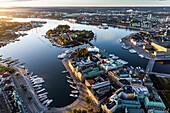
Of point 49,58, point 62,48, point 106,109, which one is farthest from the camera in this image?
point 62,48

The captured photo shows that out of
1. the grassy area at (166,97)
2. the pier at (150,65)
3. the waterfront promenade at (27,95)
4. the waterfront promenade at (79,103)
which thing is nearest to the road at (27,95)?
the waterfront promenade at (27,95)

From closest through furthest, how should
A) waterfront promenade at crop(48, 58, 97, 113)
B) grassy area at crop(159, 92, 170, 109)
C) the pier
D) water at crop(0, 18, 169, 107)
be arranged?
waterfront promenade at crop(48, 58, 97, 113) → grassy area at crop(159, 92, 170, 109) → water at crop(0, 18, 169, 107) → the pier

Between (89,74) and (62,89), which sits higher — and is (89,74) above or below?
above

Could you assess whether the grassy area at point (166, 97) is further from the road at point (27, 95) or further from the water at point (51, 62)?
the road at point (27, 95)

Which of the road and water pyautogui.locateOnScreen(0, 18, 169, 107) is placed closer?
the road

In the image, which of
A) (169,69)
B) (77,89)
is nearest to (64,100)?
(77,89)

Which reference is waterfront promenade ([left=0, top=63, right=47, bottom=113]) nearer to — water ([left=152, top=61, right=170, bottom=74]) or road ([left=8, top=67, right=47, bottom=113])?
road ([left=8, top=67, right=47, bottom=113])

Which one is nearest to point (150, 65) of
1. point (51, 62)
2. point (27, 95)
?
point (51, 62)

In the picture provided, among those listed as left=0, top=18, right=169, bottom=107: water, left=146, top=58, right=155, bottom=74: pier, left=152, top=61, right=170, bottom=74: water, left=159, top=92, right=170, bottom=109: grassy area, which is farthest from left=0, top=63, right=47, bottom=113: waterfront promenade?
left=152, top=61, right=170, bottom=74: water

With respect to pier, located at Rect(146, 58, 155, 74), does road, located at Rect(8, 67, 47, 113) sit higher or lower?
higher

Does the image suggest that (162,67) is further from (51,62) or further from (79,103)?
(51,62)

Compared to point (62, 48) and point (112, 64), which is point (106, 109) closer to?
point (112, 64)
